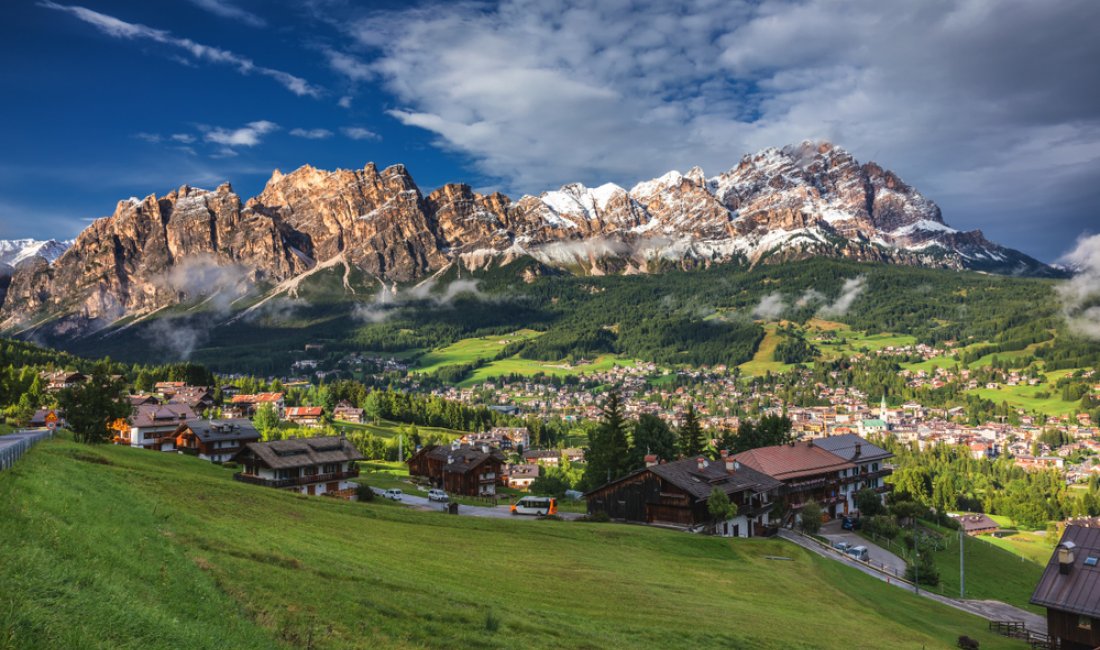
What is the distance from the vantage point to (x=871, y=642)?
3250 cm

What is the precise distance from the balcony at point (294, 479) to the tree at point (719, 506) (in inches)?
1711

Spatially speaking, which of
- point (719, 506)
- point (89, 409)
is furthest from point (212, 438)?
point (719, 506)

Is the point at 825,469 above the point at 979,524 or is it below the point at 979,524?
above

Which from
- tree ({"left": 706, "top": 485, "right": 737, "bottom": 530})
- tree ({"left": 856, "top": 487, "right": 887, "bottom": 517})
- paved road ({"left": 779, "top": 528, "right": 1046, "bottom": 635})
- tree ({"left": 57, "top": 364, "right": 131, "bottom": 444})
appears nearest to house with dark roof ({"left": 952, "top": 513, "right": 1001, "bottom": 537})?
tree ({"left": 856, "top": 487, "right": 887, "bottom": 517})

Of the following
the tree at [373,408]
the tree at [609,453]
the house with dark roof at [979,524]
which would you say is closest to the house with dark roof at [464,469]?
the tree at [609,453]

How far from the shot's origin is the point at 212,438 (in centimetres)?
9038

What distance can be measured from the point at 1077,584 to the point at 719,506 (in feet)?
86.1

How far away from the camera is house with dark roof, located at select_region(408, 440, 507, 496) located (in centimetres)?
9338

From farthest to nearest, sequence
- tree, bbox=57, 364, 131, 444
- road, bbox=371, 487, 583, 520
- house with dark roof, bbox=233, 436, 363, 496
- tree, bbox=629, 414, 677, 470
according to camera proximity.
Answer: tree, bbox=629, 414, 677, 470, house with dark roof, bbox=233, 436, 363, 496, road, bbox=371, 487, 583, 520, tree, bbox=57, 364, 131, 444

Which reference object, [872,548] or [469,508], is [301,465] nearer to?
[469,508]

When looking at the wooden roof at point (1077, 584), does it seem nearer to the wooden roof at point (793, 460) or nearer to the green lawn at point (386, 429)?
the wooden roof at point (793, 460)

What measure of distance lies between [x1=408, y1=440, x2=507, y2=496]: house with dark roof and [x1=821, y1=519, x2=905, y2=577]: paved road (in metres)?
45.4

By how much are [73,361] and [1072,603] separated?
242m

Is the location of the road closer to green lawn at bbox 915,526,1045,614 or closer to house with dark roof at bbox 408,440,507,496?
house with dark roof at bbox 408,440,507,496
